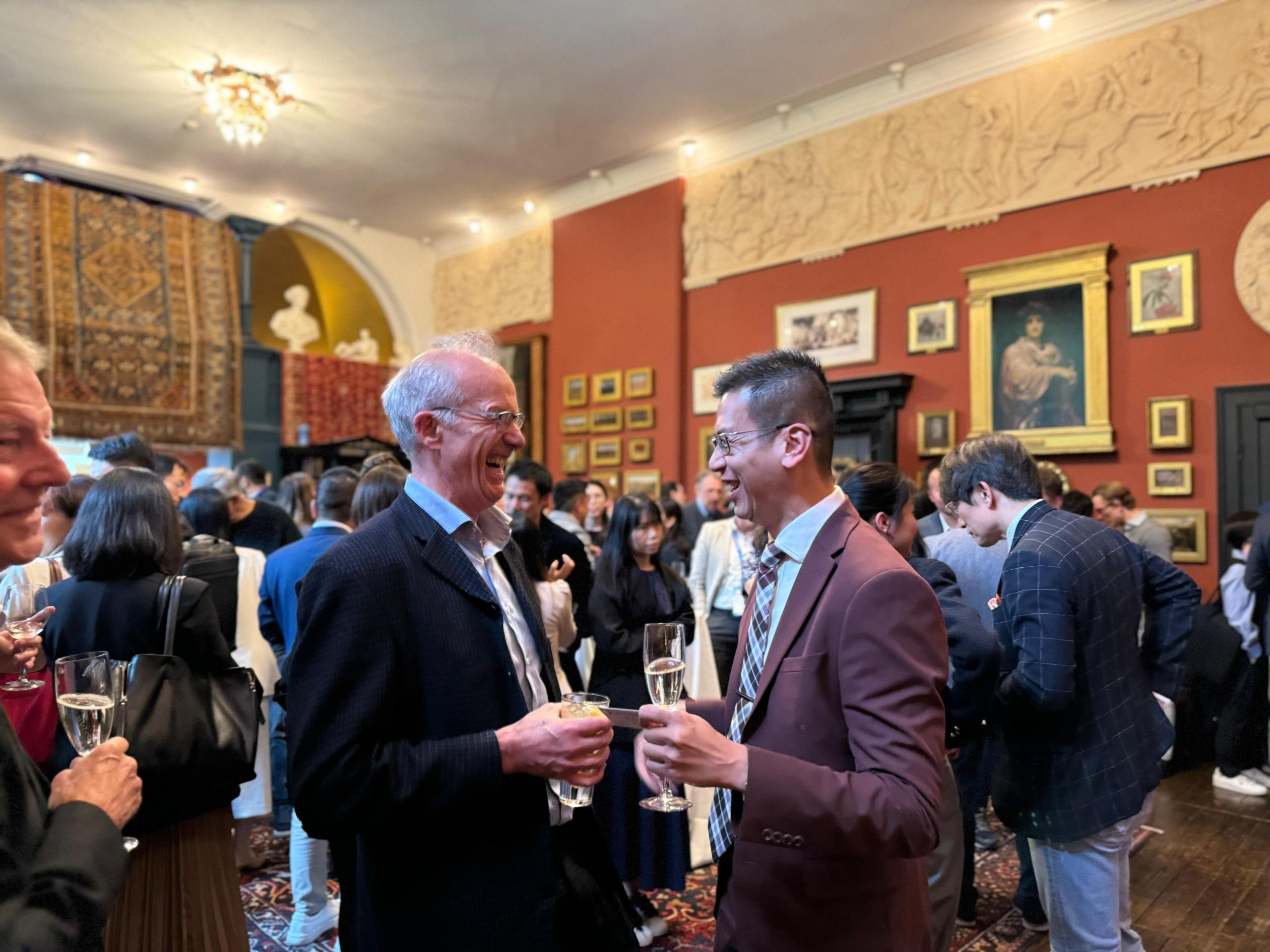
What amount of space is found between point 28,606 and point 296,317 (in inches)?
514

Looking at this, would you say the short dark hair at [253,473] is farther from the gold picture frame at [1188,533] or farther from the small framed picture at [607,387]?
the gold picture frame at [1188,533]

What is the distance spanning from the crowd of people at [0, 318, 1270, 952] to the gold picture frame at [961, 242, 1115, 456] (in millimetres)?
5257

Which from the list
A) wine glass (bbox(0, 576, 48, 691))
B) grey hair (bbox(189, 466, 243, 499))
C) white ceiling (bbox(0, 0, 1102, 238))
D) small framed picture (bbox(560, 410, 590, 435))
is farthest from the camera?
small framed picture (bbox(560, 410, 590, 435))

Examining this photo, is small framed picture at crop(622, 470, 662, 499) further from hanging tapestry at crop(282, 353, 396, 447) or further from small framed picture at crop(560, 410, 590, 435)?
hanging tapestry at crop(282, 353, 396, 447)

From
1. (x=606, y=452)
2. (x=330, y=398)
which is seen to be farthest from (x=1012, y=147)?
(x=330, y=398)

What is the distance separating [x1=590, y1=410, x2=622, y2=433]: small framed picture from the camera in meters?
12.1

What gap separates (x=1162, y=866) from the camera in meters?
4.21

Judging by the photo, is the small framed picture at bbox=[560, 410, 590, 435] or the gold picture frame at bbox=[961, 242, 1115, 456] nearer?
the gold picture frame at bbox=[961, 242, 1115, 456]

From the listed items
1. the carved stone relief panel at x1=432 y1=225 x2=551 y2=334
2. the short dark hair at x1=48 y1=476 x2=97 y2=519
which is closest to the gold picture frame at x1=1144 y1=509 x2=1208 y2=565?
the short dark hair at x1=48 y1=476 x2=97 y2=519

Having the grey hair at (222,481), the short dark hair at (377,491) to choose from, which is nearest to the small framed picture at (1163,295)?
the short dark hair at (377,491)

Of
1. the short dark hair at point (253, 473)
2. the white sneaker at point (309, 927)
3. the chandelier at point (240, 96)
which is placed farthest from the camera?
the chandelier at point (240, 96)

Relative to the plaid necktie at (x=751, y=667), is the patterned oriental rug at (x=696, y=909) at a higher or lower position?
lower

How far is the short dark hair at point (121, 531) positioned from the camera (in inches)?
95.6

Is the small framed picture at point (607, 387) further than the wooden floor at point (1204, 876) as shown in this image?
Yes
